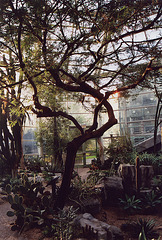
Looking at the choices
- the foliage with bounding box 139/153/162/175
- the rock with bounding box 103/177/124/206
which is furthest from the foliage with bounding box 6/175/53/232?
the foliage with bounding box 139/153/162/175

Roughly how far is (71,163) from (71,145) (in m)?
0.33

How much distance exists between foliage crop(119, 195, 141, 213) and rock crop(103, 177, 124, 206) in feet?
0.63

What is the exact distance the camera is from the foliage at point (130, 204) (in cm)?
475

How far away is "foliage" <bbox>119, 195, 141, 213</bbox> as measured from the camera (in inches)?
187

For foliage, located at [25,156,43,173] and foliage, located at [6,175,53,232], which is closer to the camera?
foliage, located at [6,175,53,232]

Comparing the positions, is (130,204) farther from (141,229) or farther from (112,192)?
(141,229)

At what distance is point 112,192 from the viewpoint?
5238 millimetres

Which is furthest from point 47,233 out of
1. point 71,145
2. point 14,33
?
point 14,33

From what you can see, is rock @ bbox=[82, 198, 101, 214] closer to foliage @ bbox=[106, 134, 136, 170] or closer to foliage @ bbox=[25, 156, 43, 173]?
foliage @ bbox=[106, 134, 136, 170]

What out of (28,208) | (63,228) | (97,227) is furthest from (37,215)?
(97,227)

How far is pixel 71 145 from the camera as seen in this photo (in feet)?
13.1

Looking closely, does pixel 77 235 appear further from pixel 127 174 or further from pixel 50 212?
pixel 127 174

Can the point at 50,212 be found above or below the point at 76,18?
below

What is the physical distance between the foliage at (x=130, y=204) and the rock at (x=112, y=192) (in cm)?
19
